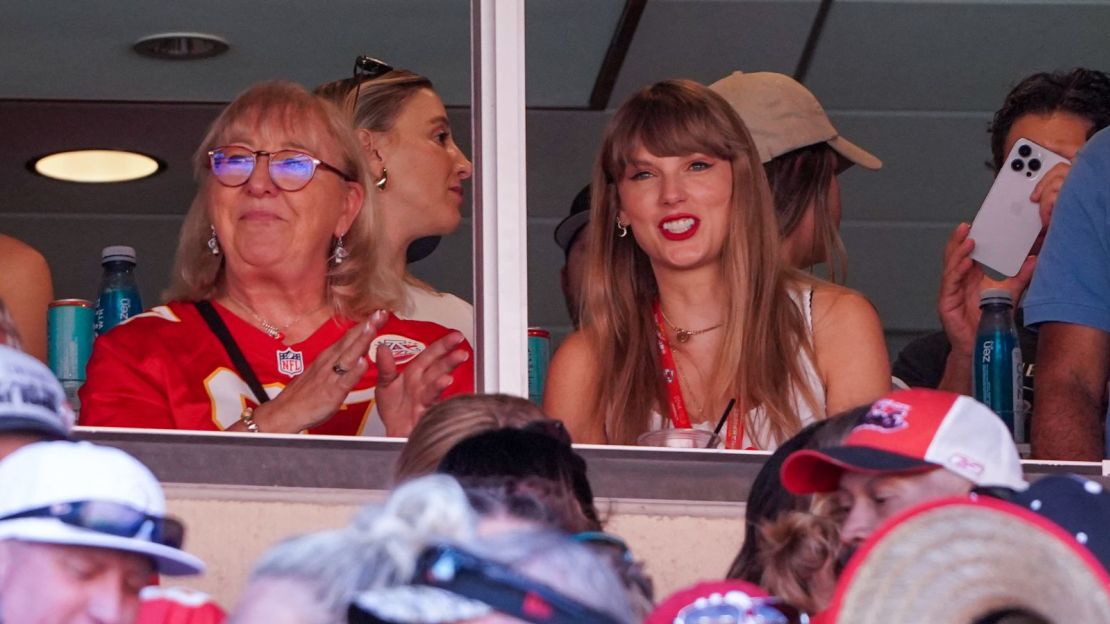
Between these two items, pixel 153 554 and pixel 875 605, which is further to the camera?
pixel 153 554

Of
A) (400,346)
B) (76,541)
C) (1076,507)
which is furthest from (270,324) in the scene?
(1076,507)

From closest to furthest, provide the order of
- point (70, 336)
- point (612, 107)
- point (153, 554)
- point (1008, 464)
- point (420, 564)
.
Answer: point (420, 564), point (153, 554), point (1008, 464), point (70, 336), point (612, 107)

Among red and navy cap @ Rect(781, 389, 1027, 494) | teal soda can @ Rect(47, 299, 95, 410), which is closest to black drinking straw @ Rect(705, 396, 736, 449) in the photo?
red and navy cap @ Rect(781, 389, 1027, 494)

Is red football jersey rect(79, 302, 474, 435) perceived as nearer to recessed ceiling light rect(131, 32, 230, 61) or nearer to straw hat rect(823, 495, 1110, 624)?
straw hat rect(823, 495, 1110, 624)

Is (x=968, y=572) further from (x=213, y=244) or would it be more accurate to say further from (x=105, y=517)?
(x=213, y=244)

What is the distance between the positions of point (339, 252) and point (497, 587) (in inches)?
86.8

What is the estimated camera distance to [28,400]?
2.88m

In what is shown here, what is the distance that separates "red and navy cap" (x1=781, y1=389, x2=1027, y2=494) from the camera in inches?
112

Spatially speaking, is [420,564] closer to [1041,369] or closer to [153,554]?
[153,554]

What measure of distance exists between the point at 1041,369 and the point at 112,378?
1767mm

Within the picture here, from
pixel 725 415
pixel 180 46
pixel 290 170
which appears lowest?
pixel 725 415

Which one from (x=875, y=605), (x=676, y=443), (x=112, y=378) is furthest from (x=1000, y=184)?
(x=875, y=605)

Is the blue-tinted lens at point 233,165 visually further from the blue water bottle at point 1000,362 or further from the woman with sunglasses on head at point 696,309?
the blue water bottle at point 1000,362

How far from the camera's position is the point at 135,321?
3.99m
